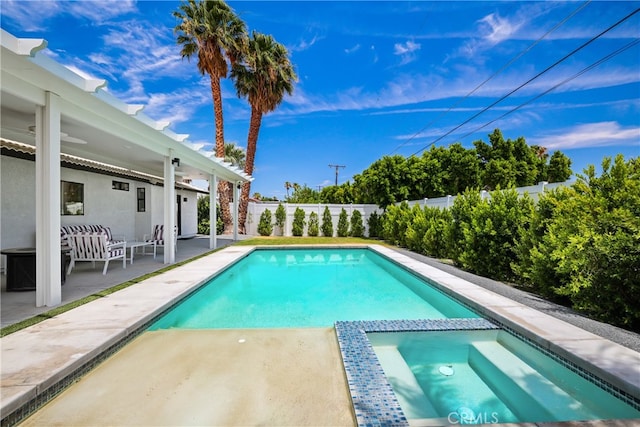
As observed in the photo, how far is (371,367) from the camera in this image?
3156 mm

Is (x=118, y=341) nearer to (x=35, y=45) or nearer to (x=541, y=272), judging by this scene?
(x=35, y=45)

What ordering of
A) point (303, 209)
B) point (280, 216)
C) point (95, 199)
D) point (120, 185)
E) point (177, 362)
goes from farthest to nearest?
point (303, 209) → point (280, 216) → point (120, 185) → point (95, 199) → point (177, 362)

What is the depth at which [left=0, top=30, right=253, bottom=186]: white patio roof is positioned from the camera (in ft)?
12.5

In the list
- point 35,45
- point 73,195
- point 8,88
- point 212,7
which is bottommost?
point 73,195

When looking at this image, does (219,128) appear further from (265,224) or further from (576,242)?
(576,242)

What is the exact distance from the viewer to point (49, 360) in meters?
3.01

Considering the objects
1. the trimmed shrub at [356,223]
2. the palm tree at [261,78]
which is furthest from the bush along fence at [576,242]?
the palm tree at [261,78]

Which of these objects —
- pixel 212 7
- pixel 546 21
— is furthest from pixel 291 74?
pixel 546 21

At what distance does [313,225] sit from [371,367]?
16.7 m

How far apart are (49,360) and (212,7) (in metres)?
16.9

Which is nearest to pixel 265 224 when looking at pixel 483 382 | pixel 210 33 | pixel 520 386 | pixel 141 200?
pixel 141 200

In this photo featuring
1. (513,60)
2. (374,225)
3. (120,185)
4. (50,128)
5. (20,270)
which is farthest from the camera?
(374,225)

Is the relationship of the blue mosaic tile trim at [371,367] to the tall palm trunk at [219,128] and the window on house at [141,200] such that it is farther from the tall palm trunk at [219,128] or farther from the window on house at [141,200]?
the tall palm trunk at [219,128]

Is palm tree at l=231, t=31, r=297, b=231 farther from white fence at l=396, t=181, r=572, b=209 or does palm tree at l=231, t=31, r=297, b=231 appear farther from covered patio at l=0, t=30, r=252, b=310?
covered patio at l=0, t=30, r=252, b=310
